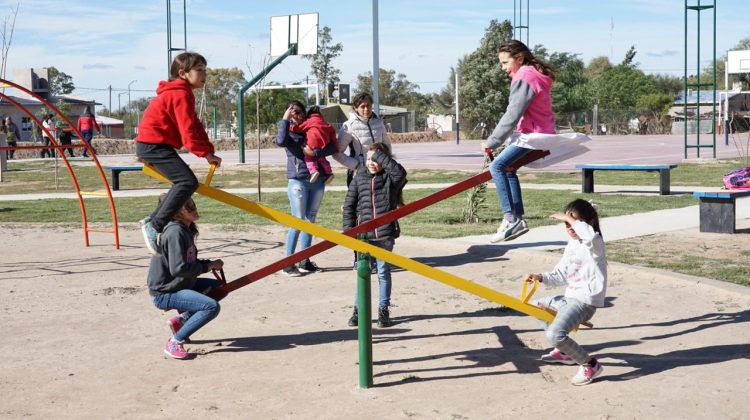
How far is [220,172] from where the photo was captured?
24375 mm

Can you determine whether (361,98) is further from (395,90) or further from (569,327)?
(395,90)

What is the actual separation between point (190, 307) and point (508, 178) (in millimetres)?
2361

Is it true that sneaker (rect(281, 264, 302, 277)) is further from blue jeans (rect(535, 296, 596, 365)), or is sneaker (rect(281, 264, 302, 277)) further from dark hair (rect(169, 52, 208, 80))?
blue jeans (rect(535, 296, 596, 365))

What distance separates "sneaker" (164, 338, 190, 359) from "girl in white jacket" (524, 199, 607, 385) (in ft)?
7.45

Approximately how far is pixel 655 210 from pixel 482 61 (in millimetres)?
52953

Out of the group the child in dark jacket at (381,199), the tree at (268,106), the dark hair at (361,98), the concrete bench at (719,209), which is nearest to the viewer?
the child in dark jacket at (381,199)

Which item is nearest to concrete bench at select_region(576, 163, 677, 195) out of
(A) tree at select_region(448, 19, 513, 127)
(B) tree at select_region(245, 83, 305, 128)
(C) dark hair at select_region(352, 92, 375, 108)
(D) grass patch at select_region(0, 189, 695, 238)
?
(D) grass patch at select_region(0, 189, 695, 238)

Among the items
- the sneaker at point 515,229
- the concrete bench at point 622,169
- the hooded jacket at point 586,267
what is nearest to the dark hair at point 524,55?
the sneaker at point 515,229

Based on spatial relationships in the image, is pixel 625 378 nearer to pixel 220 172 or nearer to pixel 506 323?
pixel 506 323

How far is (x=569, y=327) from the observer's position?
5.18m

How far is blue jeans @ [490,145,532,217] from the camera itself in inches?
240

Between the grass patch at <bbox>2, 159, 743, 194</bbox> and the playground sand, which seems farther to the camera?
the grass patch at <bbox>2, 159, 743, 194</bbox>

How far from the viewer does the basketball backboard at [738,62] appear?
34891mm

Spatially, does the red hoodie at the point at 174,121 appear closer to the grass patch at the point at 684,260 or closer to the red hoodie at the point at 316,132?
the red hoodie at the point at 316,132
